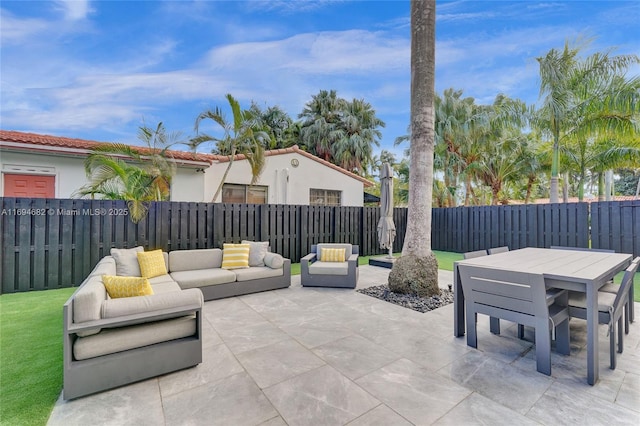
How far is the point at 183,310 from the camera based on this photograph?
8.51ft

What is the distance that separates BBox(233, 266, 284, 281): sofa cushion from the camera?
197 inches

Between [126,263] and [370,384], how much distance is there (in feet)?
14.1

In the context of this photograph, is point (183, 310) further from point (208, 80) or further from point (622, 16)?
point (622, 16)

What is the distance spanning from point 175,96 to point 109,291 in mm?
9599

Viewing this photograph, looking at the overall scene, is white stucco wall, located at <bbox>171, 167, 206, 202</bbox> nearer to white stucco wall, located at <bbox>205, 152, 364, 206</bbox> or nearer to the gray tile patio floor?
white stucco wall, located at <bbox>205, 152, 364, 206</bbox>

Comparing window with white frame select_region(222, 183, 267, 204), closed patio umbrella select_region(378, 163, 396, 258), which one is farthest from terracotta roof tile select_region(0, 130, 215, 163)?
closed patio umbrella select_region(378, 163, 396, 258)

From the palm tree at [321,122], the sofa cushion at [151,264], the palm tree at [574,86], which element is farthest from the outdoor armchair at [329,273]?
the palm tree at [321,122]

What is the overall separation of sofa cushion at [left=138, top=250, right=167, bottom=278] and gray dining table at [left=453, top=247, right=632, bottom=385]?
184 inches

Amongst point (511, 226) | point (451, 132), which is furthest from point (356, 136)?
point (511, 226)

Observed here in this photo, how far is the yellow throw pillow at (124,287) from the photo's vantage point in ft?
9.05

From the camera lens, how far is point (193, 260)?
17.3 ft

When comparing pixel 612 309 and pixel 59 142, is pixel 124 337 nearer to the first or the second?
pixel 612 309

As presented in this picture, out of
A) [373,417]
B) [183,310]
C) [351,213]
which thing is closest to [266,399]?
Result: [373,417]

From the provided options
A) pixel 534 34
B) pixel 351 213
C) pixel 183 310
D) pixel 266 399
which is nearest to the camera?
pixel 266 399
